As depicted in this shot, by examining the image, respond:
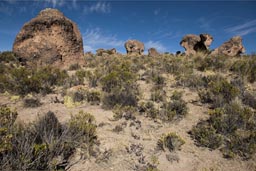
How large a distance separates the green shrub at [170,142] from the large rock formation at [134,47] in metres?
22.5

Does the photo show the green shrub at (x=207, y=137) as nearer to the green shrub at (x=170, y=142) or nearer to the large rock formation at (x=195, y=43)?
the green shrub at (x=170, y=142)

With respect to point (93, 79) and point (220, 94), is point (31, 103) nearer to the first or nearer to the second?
point (93, 79)

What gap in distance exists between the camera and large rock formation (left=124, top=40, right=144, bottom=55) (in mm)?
26003

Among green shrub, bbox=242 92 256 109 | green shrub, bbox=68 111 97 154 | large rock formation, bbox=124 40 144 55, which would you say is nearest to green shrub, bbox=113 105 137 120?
green shrub, bbox=68 111 97 154

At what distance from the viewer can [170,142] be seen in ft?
13.4

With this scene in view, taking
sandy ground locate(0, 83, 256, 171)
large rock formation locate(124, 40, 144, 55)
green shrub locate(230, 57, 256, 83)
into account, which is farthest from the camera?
large rock formation locate(124, 40, 144, 55)

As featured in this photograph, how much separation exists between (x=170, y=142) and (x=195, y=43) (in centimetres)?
1768

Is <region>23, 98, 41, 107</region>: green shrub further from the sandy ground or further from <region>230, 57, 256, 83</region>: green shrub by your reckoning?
<region>230, 57, 256, 83</region>: green shrub

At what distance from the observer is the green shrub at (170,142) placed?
3.99m

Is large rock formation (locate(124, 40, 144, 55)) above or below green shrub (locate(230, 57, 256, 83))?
above

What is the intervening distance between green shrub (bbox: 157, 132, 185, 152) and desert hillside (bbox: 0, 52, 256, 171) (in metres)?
0.02

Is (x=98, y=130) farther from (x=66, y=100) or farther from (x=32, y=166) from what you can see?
(x=66, y=100)

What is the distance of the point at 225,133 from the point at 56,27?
10.6 metres

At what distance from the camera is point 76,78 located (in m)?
8.84
